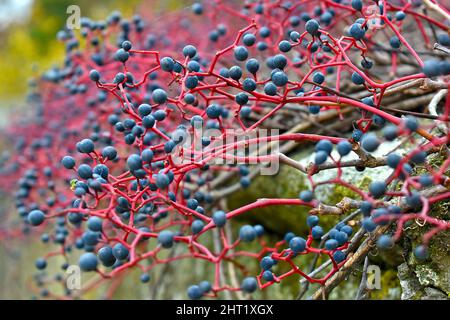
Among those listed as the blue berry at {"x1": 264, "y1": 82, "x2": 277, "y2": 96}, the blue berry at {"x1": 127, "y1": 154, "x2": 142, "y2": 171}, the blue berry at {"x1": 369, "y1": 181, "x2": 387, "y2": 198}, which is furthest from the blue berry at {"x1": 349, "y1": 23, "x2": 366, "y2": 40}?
the blue berry at {"x1": 127, "y1": 154, "x2": 142, "y2": 171}

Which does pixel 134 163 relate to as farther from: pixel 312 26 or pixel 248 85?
pixel 312 26

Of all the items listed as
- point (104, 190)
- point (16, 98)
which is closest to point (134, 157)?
point (104, 190)

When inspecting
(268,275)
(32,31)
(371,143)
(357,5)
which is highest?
(32,31)

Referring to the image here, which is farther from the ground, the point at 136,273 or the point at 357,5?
the point at 357,5

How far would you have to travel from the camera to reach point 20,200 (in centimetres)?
143

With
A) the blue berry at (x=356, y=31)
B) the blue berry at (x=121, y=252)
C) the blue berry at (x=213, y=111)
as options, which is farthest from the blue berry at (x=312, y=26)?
the blue berry at (x=121, y=252)

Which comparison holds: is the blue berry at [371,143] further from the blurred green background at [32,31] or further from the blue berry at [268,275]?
the blurred green background at [32,31]

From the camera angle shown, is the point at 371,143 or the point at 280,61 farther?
the point at 280,61

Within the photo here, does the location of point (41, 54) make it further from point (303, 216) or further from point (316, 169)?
point (316, 169)

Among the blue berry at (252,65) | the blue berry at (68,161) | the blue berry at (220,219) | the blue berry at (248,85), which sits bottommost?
the blue berry at (220,219)

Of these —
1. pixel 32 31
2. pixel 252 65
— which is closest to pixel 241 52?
pixel 252 65

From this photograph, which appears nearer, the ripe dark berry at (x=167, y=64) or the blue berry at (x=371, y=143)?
the blue berry at (x=371, y=143)

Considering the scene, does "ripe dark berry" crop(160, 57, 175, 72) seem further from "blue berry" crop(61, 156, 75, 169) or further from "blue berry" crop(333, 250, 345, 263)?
"blue berry" crop(333, 250, 345, 263)
